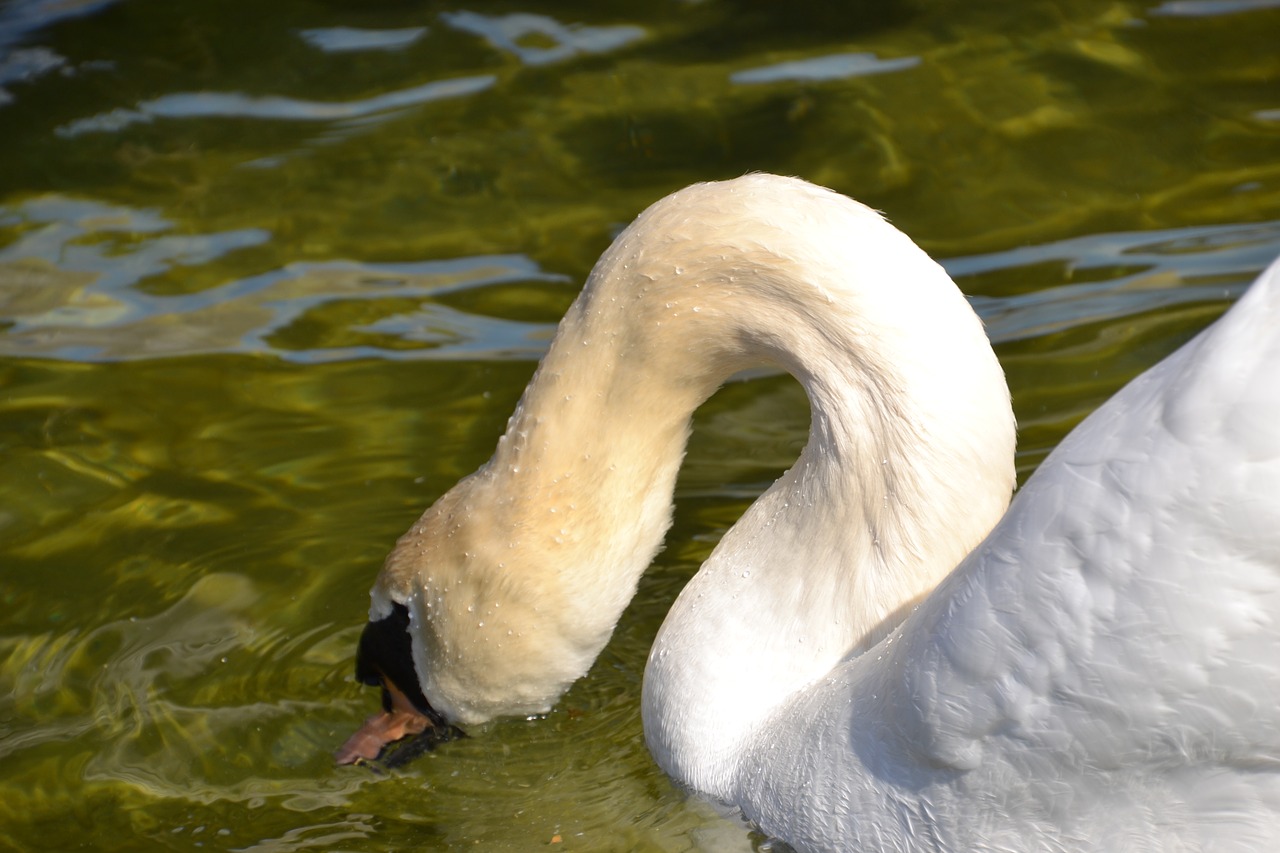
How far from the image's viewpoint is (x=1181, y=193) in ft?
20.4

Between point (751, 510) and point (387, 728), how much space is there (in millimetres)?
1038

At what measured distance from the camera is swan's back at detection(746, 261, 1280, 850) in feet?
7.64

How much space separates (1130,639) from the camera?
2428 mm

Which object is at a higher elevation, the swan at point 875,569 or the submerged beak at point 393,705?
the swan at point 875,569

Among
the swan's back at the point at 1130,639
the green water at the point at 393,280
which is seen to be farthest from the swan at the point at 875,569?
the green water at the point at 393,280

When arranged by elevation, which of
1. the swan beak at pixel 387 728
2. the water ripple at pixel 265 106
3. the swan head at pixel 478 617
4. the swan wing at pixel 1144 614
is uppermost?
the swan wing at pixel 1144 614

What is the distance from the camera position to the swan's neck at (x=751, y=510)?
3191mm

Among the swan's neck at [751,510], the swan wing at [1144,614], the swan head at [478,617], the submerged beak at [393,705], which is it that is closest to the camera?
the swan wing at [1144,614]

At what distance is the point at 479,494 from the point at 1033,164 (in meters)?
3.67

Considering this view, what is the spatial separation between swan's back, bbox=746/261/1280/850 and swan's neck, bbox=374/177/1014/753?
0.48 metres

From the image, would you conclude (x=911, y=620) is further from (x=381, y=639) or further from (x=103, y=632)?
(x=103, y=632)

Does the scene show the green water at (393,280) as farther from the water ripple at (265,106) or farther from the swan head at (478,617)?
the swan head at (478,617)

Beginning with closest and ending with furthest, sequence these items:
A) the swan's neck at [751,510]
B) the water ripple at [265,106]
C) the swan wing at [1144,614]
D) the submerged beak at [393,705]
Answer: the swan wing at [1144,614] < the swan's neck at [751,510] < the submerged beak at [393,705] < the water ripple at [265,106]

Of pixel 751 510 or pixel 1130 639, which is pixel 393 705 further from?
pixel 1130 639
